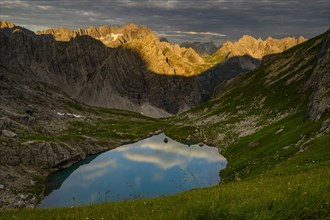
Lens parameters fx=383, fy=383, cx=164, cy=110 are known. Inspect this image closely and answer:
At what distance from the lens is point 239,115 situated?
167 metres

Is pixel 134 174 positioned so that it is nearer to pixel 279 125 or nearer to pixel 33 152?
pixel 33 152

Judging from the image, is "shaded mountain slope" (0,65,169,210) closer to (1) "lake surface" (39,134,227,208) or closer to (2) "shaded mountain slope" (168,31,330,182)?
(1) "lake surface" (39,134,227,208)

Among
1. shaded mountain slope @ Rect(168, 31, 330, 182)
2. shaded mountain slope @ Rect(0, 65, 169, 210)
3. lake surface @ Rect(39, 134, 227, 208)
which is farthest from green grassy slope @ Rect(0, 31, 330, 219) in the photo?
shaded mountain slope @ Rect(0, 65, 169, 210)

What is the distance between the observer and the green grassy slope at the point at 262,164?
9.12 meters

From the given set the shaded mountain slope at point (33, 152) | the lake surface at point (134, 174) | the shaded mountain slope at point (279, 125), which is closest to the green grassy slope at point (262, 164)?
the shaded mountain slope at point (279, 125)

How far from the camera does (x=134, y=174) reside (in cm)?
11488

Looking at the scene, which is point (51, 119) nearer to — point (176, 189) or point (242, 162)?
point (176, 189)

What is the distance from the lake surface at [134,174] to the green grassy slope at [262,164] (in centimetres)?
797

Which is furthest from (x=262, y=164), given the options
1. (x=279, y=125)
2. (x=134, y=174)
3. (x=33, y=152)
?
(x=33, y=152)

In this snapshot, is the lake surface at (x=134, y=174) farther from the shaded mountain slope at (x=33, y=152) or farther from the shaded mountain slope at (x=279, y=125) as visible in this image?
the shaded mountain slope at (x=279, y=125)

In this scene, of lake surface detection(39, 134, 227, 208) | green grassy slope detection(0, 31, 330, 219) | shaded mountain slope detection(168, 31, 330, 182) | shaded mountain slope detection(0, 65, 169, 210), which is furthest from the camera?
shaded mountain slope detection(0, 65, 169, 210)

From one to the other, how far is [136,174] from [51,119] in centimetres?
9622

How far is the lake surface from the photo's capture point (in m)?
90.4

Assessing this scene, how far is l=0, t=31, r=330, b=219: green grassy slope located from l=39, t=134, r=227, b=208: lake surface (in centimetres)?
797
